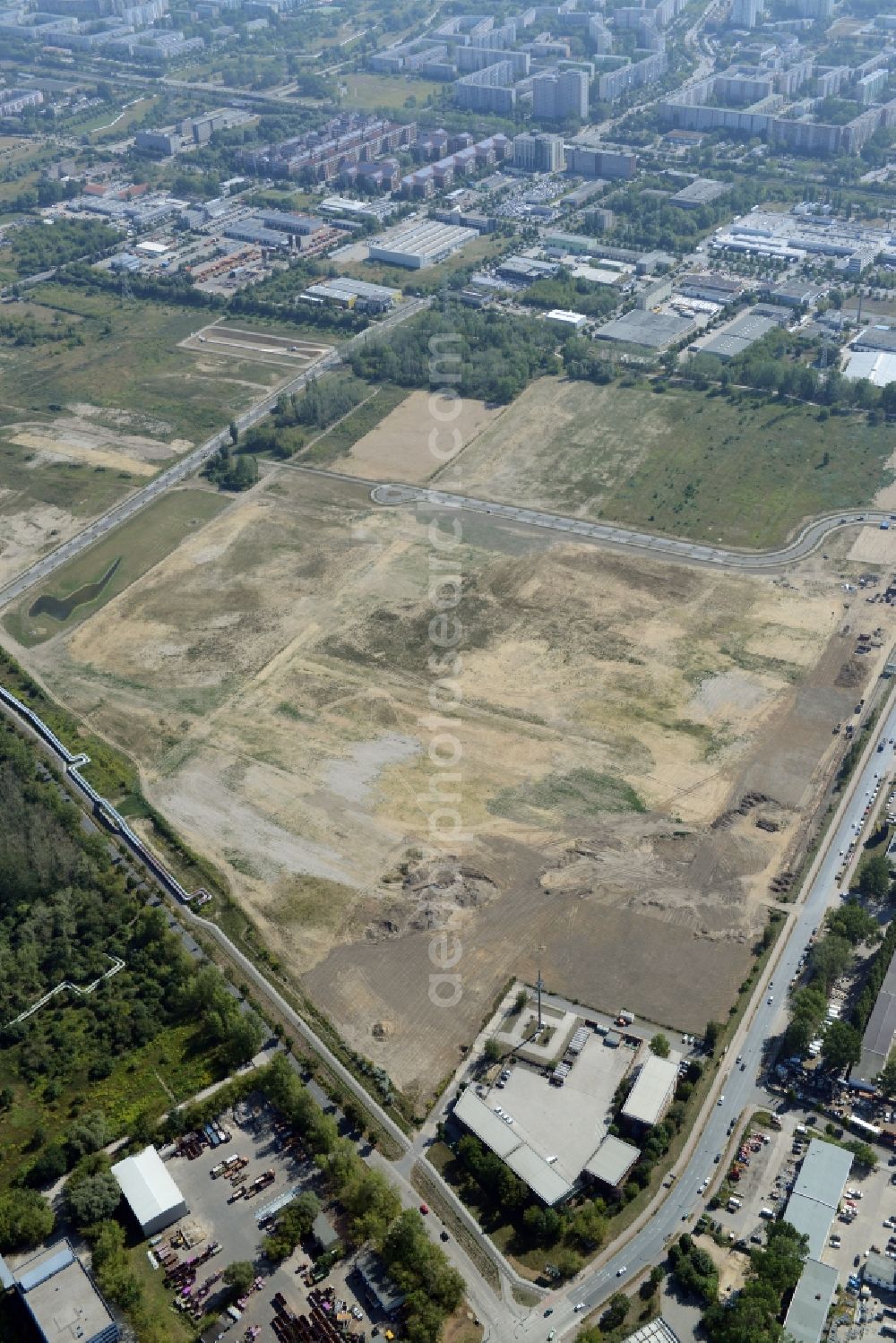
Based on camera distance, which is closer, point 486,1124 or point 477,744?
point 486,1124

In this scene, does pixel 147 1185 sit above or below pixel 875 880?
below

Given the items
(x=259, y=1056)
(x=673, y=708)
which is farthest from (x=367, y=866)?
(x=673, y=708)

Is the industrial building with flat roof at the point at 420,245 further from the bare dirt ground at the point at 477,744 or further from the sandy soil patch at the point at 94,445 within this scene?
the bare dirt ground at the point at 477,744

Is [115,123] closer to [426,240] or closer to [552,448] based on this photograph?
Answer: [426,240]

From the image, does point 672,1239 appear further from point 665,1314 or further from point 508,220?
point 508,220

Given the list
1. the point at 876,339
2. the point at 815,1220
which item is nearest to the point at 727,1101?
the point at 815,1220

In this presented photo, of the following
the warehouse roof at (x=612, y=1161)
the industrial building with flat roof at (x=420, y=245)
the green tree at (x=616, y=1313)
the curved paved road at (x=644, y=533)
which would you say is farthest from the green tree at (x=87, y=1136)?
the industrial building with flat roof at (x=420, y=245)

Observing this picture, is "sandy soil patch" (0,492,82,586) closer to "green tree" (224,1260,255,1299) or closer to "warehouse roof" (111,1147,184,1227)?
"warehouse roof" (111,1147,184,1227)
